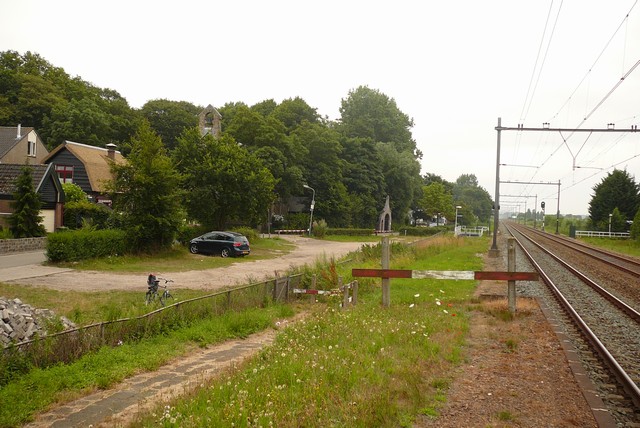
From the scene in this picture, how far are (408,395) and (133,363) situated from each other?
4625 mm

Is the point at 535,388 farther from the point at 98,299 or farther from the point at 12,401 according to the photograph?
the point at 98,299

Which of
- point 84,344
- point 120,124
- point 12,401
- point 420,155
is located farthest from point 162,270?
point 420,155

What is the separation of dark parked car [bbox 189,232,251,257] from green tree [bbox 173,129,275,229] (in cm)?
421

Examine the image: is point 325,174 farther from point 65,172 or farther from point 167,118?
point 65,172

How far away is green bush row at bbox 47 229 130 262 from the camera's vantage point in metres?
23.0

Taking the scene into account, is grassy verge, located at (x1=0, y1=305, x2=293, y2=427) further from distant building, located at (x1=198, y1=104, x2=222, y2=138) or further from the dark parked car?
distant building, located at (x1=198, y1=104, x2=222, y2=138)

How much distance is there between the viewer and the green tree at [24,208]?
28.5 m

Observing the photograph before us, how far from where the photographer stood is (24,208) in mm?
28406

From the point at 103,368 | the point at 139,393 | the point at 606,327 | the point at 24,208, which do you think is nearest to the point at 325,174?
the point at 24,208

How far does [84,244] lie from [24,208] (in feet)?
22.2

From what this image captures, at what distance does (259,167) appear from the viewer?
39500 millimetres

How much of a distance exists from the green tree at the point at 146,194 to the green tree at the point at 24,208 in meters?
4.56

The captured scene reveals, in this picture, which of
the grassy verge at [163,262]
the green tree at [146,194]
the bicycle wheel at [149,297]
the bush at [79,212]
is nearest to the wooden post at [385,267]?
the bicycle wheel at [149,297]

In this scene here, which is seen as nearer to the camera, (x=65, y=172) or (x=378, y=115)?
(x=65, y=172)
